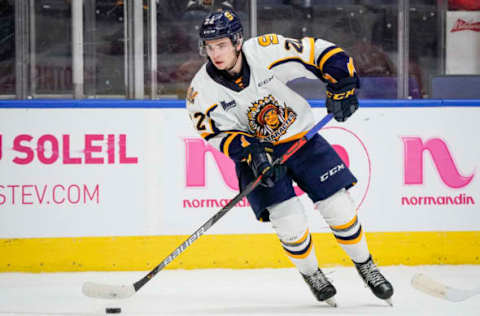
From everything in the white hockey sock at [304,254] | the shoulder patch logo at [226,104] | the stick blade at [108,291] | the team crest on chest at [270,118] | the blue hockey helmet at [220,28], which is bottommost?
the stick blade at [108,291]

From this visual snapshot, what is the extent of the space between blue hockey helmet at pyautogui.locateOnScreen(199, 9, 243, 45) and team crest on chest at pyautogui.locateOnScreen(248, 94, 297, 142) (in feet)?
0.92

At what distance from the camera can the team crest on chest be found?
2.79 meters

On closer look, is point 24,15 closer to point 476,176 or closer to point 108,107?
point 108,107

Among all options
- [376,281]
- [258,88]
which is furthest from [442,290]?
[258,88]

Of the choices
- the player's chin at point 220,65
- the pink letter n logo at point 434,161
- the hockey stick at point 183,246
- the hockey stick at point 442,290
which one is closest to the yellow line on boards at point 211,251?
the pink letter n logo at point 434,161

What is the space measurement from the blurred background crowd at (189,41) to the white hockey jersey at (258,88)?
1369mm

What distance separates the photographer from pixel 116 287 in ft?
9.50

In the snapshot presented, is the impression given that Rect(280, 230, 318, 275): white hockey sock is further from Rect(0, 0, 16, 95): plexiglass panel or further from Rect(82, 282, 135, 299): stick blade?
Rect(0, 0, 16, 95): plexiglass panel

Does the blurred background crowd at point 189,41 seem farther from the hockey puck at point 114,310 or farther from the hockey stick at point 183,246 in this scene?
the hockey puck at point 114,310

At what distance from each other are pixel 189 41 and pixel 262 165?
196 cm

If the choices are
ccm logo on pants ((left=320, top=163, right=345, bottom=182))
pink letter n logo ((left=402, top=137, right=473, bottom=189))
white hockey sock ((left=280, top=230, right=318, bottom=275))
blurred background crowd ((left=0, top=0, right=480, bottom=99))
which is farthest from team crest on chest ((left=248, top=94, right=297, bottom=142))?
blurred background crowd ((left=0, top=0, right=480, bottom=99))

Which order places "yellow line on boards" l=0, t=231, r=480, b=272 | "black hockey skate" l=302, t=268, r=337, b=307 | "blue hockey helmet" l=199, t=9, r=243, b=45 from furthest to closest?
"yellow line on boards" l=0, t=231, r=480, b=272, "black hockey skate" l=302, t=268, r=337, b=307, "blue hockey helmet" l=199, t=9, r=243, b=45

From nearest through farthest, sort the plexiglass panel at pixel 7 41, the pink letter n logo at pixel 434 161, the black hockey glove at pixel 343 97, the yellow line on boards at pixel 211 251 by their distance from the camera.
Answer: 1. the black hockey glove at pixel 343 97
2. the yellow line on boards at pixel 211 251
3. the pink letter n logo at pixel 434 161
4. the plexiglass panel at pixel 7 41

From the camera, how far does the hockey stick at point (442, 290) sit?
104 inches
